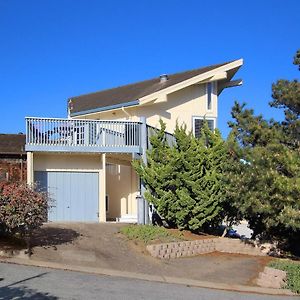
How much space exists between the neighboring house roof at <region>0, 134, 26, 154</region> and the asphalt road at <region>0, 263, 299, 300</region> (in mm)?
13450

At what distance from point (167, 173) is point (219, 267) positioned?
4.73 metres

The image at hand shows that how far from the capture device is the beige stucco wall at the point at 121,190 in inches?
955

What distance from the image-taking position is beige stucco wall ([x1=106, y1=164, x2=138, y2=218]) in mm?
24266

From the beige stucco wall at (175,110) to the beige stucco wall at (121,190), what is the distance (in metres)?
2.76

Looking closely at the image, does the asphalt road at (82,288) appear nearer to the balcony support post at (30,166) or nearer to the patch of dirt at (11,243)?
the patch of dirt at (11,243)

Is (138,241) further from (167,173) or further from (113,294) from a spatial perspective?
(113,294)

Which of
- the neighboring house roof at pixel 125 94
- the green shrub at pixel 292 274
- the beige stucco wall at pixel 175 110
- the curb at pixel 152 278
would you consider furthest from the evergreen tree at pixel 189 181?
the curb at pixel 152 278

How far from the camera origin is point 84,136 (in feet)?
69.0

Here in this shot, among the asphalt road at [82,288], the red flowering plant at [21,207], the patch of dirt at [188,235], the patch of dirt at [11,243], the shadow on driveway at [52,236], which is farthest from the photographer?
the patch of dirt at [188,235]

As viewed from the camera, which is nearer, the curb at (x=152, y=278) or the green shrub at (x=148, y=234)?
the curb at (x=152, y=278)

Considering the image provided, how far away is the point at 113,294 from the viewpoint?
1033 centimetres

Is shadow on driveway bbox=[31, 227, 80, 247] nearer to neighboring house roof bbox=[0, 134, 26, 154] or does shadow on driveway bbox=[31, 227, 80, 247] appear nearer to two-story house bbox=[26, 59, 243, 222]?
two-story house bbox=[26, 59, 243, 222]

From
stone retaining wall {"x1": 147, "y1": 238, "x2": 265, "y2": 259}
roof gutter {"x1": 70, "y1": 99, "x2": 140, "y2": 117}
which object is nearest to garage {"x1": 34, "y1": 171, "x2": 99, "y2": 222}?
roof gutter {"x1": 70, "y1": 99, "x2": 140, "y2": 117}

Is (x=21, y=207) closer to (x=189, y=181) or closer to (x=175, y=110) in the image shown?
(x=189, y=181)
